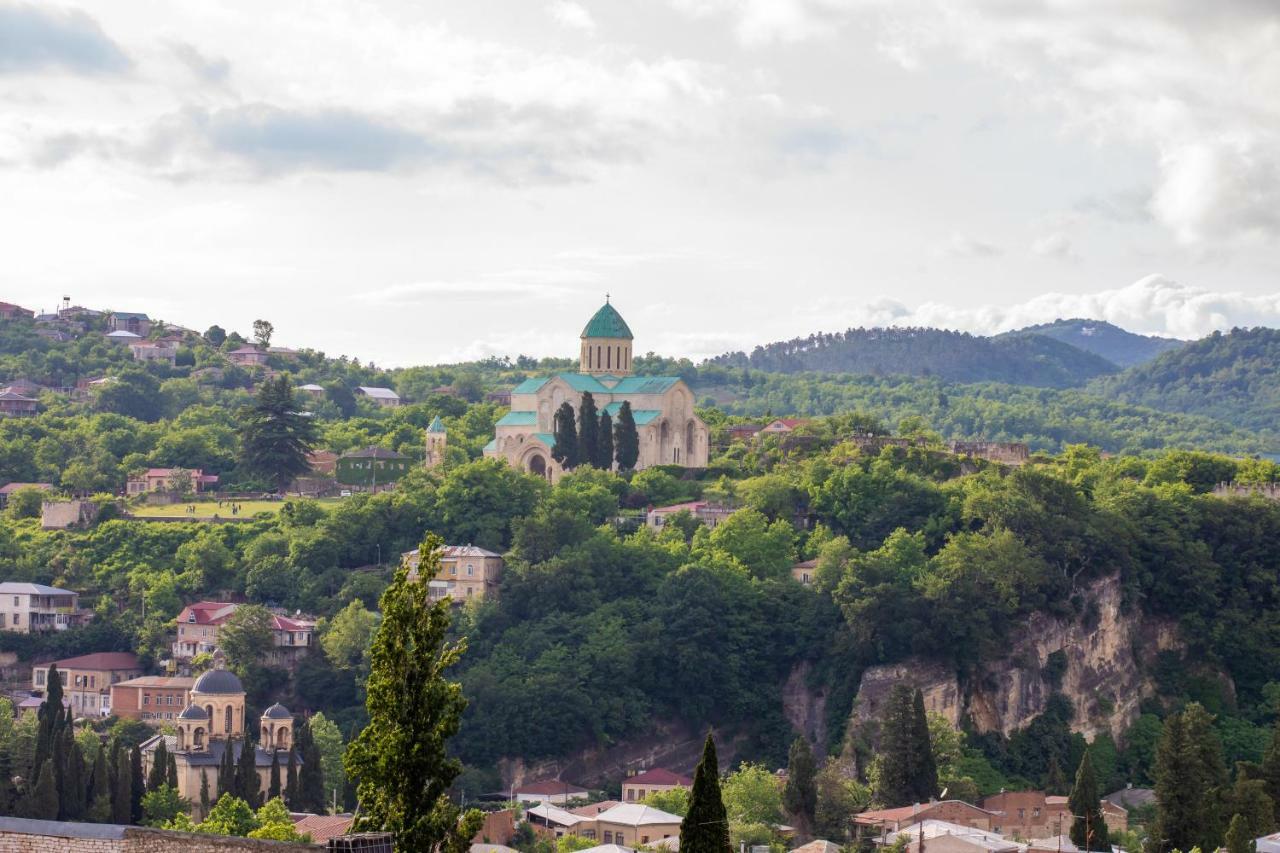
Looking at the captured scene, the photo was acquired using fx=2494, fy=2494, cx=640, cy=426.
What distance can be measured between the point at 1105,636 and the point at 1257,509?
362 inches

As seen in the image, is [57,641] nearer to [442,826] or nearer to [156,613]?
[156,613]

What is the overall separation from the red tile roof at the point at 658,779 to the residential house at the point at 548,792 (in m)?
1.62

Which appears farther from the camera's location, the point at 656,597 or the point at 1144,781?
the point at 656,597

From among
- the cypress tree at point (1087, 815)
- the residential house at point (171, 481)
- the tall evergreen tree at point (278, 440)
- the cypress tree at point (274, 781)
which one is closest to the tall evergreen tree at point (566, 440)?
the tall evergreen tree at point (278, 440)

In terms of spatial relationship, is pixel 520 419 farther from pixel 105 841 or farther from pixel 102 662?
pixel 105 841

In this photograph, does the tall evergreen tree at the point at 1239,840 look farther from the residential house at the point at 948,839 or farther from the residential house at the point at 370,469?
the residential house at the point at 370,469

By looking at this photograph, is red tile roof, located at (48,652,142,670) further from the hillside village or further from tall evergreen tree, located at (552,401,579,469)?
tall evergreen tree, located at (552,401,579,469)

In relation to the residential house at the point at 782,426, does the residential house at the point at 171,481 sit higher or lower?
lower

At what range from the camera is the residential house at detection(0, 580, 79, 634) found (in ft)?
305

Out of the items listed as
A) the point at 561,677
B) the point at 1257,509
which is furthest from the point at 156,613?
the point at 1257,509

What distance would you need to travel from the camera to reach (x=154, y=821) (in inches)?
2689

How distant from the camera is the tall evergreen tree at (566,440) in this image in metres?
99.9

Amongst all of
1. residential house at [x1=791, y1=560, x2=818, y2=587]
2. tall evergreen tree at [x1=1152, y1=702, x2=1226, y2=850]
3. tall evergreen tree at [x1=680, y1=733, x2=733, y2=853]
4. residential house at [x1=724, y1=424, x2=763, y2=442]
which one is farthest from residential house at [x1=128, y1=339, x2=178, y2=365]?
tall evergreen tree at [x1=680, y1=733, x2=733, y2=853]

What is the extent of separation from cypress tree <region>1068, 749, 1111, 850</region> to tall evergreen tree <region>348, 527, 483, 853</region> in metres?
38.6
